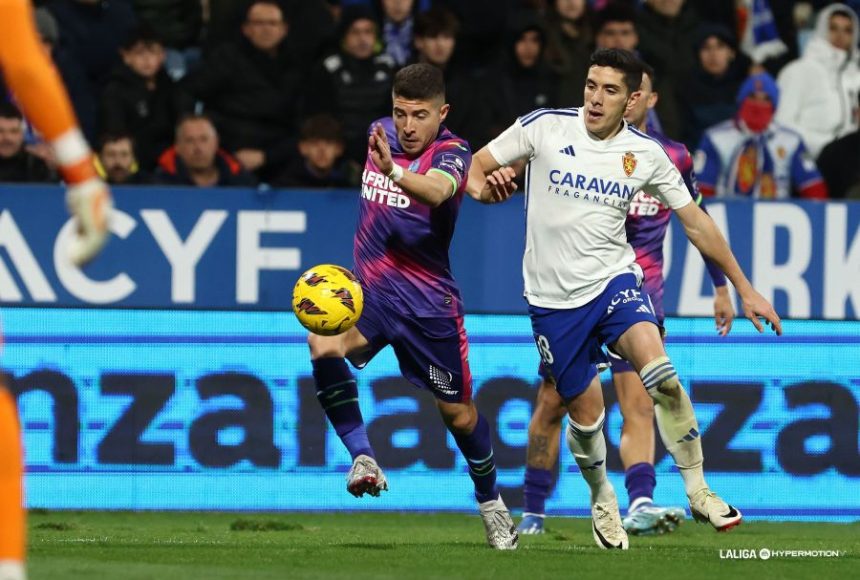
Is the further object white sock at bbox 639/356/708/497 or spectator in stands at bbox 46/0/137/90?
spectator in stands at bbox 46/0/137/90

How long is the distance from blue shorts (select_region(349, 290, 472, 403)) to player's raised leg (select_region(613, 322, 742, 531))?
90 cm

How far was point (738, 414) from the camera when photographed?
11.9 m

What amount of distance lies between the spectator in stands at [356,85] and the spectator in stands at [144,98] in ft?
3.84

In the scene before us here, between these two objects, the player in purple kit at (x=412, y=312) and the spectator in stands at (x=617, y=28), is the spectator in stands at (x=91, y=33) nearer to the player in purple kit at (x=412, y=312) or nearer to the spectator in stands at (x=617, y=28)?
the spectator in stands at (x=617, y=28)

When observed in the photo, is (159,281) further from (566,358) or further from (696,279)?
(566,358)

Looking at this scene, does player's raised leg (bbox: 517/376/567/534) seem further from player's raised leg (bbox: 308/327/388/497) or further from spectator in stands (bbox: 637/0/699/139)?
spectator in stands (bbox: 637/0/699/139)

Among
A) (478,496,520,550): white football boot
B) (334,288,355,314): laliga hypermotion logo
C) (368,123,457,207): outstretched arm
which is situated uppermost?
(368,123,457,207): outstretched arm

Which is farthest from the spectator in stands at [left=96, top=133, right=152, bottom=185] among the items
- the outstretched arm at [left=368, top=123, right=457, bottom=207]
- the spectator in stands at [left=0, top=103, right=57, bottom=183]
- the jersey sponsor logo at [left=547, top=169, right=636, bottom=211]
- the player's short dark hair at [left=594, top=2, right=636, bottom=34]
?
the jersey sponsor logo at [left=547, top=169, right=636, bottom=211]

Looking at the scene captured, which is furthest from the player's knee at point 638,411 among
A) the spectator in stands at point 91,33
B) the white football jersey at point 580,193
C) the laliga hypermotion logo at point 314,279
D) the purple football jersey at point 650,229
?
the spectator in stands at point 91,33

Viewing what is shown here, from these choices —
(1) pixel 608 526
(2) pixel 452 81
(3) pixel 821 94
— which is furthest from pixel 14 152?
(3) pixel 821 94

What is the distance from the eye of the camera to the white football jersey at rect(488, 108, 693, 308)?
28.7 ft

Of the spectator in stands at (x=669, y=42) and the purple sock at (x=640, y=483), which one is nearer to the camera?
the purple sock at (x=640, y=483)

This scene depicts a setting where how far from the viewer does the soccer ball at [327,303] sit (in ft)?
28.5

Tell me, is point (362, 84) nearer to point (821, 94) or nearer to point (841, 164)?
point (841, 164)
